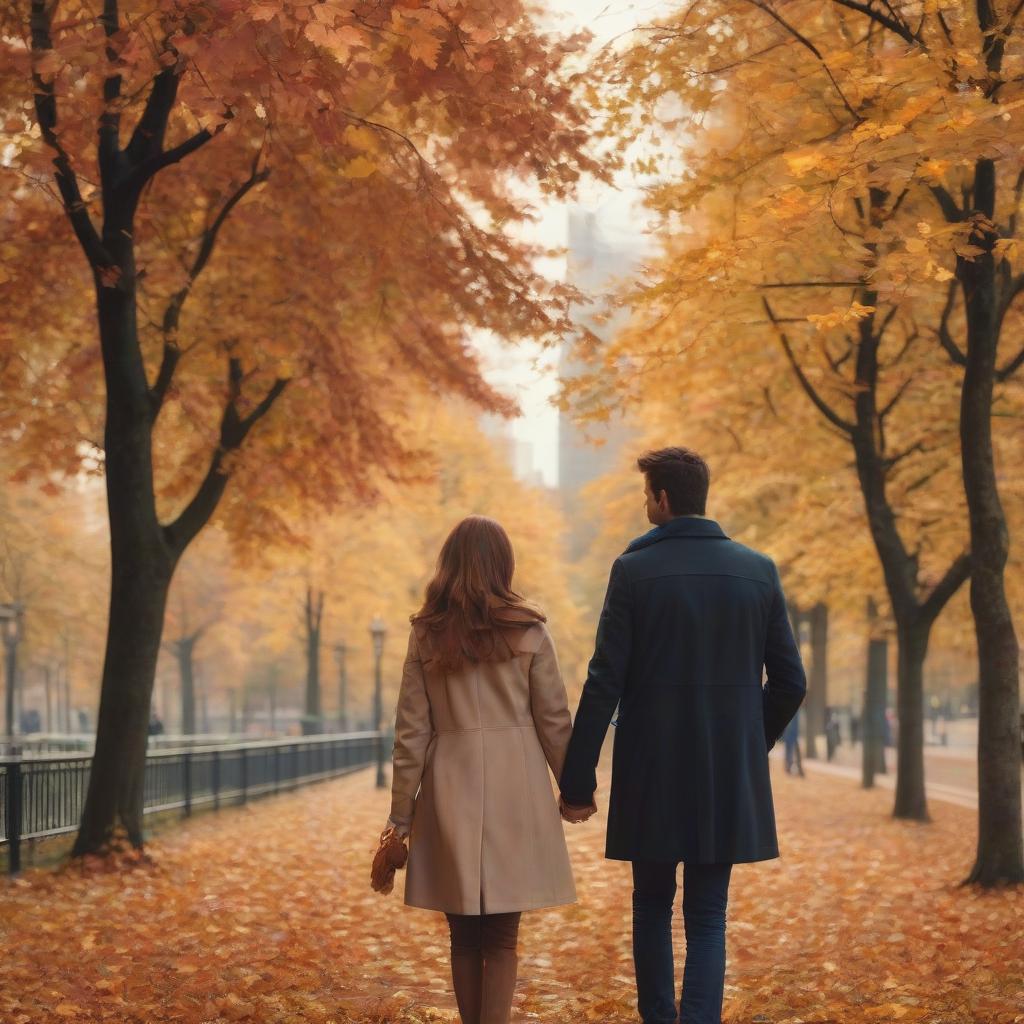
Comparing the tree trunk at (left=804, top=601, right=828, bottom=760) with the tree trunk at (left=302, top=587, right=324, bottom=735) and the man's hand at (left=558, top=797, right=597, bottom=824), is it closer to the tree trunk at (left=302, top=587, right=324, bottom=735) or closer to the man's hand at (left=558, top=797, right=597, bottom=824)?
the tree trunk at (left=302, top=587, right=324, bottom=735)

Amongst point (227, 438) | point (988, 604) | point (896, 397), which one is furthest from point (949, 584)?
point (227, 438)

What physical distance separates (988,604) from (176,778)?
10.2m

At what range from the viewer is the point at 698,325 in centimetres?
1155

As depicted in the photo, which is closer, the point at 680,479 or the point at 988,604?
the point at 680,479

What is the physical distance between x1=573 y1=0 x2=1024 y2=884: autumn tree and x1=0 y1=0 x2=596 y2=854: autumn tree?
3.49 ft

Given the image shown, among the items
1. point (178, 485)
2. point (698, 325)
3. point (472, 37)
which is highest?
point (472, 37)

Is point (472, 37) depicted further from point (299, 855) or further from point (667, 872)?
point (299, 855)

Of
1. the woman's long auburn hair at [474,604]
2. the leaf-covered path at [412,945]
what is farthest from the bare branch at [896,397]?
the woman's long auburn hair at [474,604]

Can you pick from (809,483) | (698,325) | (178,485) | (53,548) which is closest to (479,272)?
(698,325)

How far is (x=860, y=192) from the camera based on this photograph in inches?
306

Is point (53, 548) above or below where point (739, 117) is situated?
below

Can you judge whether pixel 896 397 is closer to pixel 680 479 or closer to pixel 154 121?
pixel 154 121

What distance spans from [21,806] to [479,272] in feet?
17.9

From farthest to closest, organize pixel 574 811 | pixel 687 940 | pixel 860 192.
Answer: pixel 860 192
pixel 574 811
pixel 687 940
